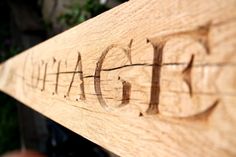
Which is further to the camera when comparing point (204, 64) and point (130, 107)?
point (130, 107)

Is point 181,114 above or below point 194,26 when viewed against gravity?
below

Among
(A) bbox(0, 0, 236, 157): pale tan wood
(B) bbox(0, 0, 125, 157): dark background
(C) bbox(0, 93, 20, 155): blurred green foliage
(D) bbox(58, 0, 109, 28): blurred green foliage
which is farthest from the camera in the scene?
(C) bbox(0, 93, 20, 155): blurred green foliage

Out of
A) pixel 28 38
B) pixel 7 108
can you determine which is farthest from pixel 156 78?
pixel 7 108

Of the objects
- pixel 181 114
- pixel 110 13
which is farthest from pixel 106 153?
pixel 181 114

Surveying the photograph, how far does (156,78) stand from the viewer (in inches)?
25.8

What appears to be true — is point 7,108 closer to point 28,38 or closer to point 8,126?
point 8,126

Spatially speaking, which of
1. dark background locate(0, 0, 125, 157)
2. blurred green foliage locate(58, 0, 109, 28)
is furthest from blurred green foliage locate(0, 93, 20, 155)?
blurred green foliage locate(58, 0, 109, 28)

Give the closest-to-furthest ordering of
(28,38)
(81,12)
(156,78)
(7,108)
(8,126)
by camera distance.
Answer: (156,78), (81,12), (28,38), (8,126), (7,108)

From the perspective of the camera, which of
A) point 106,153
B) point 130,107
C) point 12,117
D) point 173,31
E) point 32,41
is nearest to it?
point 173,31

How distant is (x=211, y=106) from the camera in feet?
1.78

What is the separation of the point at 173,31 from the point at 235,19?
0.42 feet

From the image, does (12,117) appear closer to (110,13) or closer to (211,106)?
(110,13)

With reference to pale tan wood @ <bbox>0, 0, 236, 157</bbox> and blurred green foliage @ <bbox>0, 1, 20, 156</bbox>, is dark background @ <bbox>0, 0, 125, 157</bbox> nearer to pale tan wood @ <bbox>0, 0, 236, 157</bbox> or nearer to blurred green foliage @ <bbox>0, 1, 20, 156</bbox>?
blurred green foliage @ <bbox>0, 1, 20, 156</bbox>

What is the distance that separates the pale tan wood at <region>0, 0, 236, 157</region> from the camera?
1.75 ft
